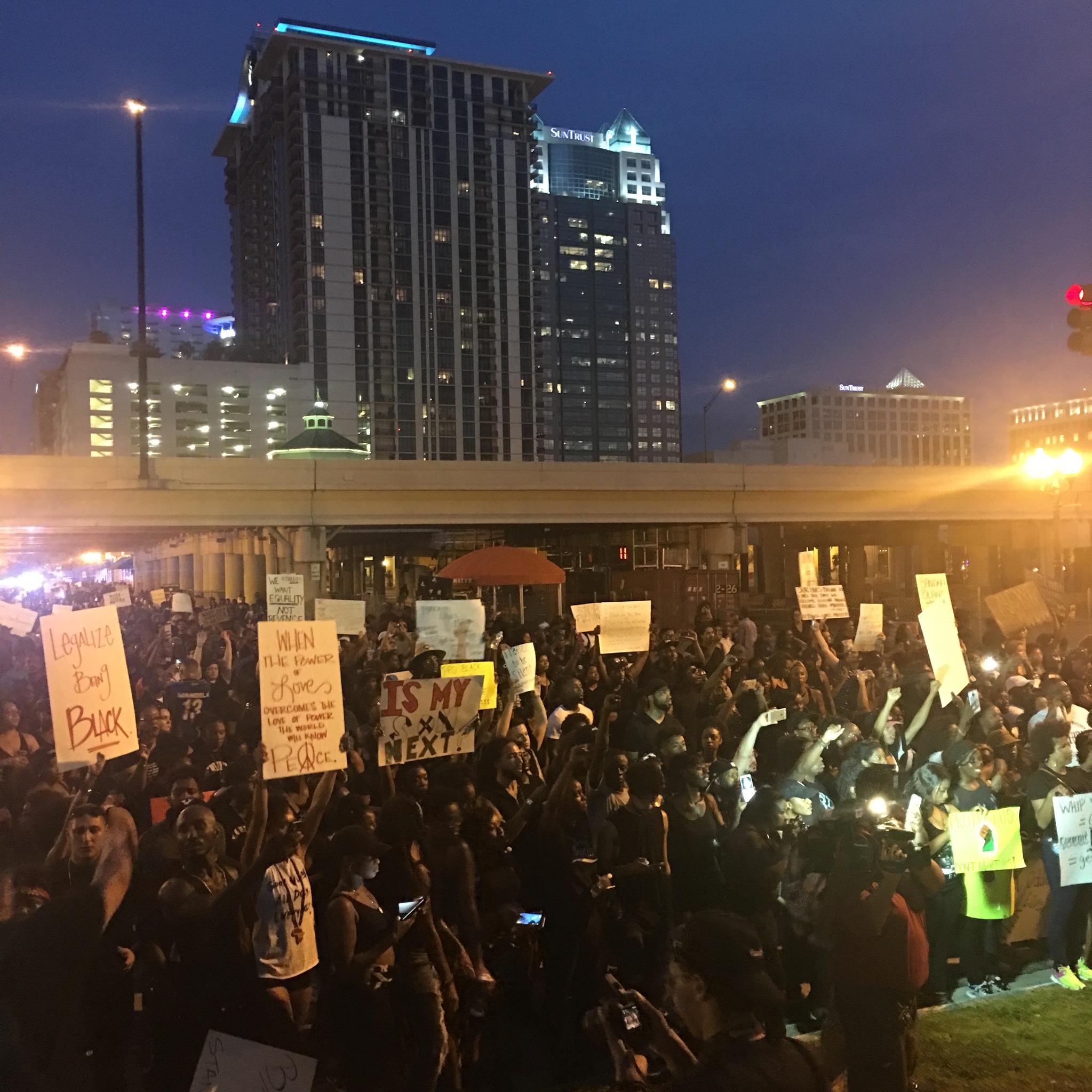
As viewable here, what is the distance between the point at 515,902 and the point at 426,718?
1.58 m

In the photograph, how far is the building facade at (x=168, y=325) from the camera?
15200 centimetres

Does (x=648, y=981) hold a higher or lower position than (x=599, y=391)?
lower

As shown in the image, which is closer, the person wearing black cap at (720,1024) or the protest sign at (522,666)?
the person wearing black cap at (720,1024)

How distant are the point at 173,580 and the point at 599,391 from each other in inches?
4819

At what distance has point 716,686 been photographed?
10195mm

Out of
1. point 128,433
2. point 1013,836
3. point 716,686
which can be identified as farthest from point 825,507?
point 128,433

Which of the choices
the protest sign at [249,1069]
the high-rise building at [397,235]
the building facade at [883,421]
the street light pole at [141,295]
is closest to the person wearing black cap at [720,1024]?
the protest sign at [249,1069]

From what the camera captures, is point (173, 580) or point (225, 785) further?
point (173, 580)

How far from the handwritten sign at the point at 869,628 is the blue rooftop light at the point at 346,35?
424 feet

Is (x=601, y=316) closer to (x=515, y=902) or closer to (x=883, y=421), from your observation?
(x=883, y=421)

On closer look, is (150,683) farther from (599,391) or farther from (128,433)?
(599,391)

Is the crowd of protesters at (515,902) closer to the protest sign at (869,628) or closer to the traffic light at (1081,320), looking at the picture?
the traffic light at (1081,320)

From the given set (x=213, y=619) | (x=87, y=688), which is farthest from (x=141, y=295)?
(x=87, y=688)

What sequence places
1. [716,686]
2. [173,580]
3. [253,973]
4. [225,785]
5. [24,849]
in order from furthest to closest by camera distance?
[173,580]
[716,686]
[225,785]
[24,849]
[253,973]
